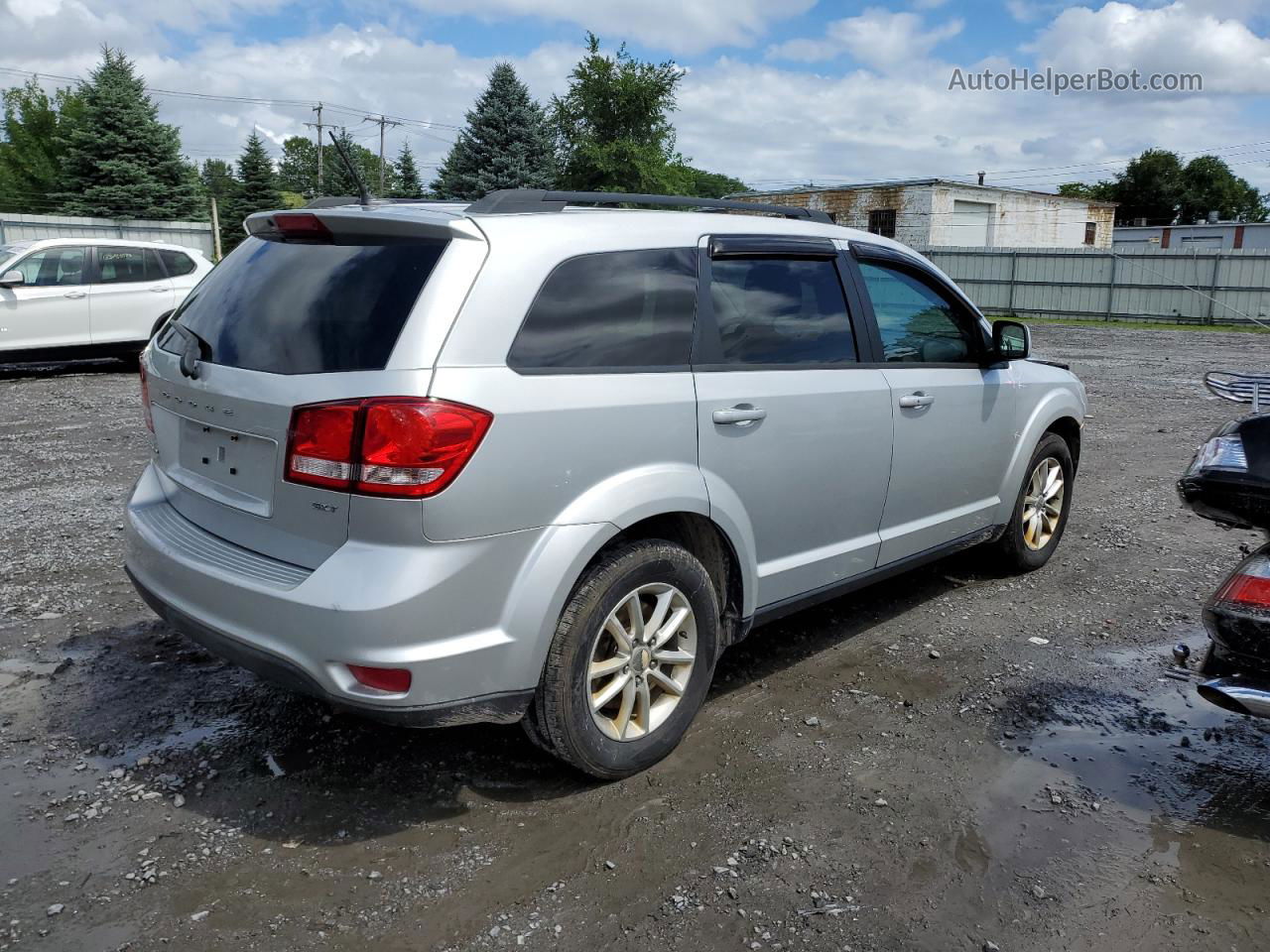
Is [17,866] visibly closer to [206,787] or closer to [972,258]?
[206,787]

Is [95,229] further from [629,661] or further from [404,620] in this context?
[404,620]

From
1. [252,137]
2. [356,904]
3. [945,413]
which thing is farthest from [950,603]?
[252,137]

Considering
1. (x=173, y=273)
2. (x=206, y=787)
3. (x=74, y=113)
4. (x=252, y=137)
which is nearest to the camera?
(x=206, y=787)

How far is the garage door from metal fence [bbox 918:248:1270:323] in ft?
34.4

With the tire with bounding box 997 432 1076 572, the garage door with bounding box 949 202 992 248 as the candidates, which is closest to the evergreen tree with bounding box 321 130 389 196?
the garage door with bounding box 949 202 992 248

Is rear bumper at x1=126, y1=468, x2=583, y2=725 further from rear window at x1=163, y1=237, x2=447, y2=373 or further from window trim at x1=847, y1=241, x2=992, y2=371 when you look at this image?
window trim at x1=847, y1=241, x2=992, y2=371

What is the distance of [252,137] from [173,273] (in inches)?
1360

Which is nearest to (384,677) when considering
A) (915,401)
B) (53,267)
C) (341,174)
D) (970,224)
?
(915,401)

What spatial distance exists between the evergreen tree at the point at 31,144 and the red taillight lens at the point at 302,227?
5939cm

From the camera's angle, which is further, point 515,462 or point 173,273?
point 173,273

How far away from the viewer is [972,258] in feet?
114

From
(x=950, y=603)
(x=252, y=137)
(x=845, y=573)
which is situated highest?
(x=252, y=137)

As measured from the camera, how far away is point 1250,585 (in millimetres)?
3154

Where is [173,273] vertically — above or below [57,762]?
above
